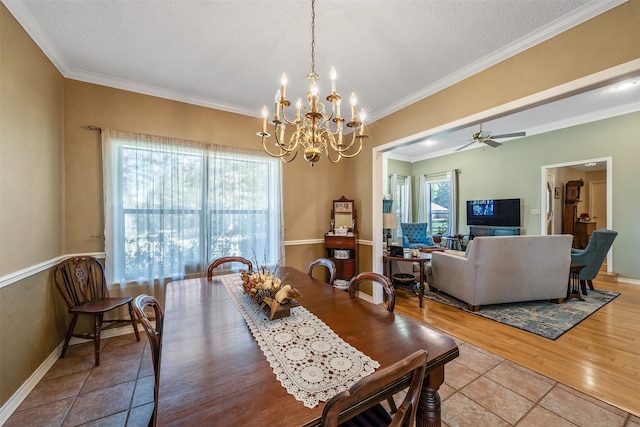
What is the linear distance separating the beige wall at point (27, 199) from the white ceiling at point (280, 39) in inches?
12.1

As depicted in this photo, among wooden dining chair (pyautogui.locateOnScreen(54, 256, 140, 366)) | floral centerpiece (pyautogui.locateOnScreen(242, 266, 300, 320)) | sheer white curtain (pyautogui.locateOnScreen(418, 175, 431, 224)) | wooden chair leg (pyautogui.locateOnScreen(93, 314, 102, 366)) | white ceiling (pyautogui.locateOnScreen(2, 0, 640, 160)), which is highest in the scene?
white ceiling (pyautogui.locateOnScreen(2, 0, 640, 160))

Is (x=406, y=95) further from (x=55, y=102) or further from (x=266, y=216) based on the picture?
(x=55, y=102)

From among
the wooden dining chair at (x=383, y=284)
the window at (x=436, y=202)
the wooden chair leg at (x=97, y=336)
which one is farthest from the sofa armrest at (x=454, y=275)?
the wooden chair leg at (x=97, y=336)

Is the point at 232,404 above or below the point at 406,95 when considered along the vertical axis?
below

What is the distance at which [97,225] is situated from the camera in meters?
2.58

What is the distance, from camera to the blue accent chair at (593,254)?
3512 millimetres

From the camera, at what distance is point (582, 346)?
2.32 meters

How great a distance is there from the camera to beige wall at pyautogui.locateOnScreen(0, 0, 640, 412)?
165cm

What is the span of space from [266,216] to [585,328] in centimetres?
394

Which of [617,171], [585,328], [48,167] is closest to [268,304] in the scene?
[48,167]

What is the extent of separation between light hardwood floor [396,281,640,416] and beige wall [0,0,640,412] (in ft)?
7.54

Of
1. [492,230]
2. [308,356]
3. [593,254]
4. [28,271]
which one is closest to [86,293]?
[28,271]

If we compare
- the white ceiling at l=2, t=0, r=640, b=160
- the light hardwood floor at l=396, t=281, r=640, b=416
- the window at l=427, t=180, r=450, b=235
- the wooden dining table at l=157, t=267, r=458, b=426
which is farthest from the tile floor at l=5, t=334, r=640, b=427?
the window at l=427, t=180, r=450, b=235

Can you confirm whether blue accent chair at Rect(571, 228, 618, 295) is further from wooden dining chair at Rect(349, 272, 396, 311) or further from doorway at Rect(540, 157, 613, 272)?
wooden dining chair at Rect(349, 272, 396, 311)
